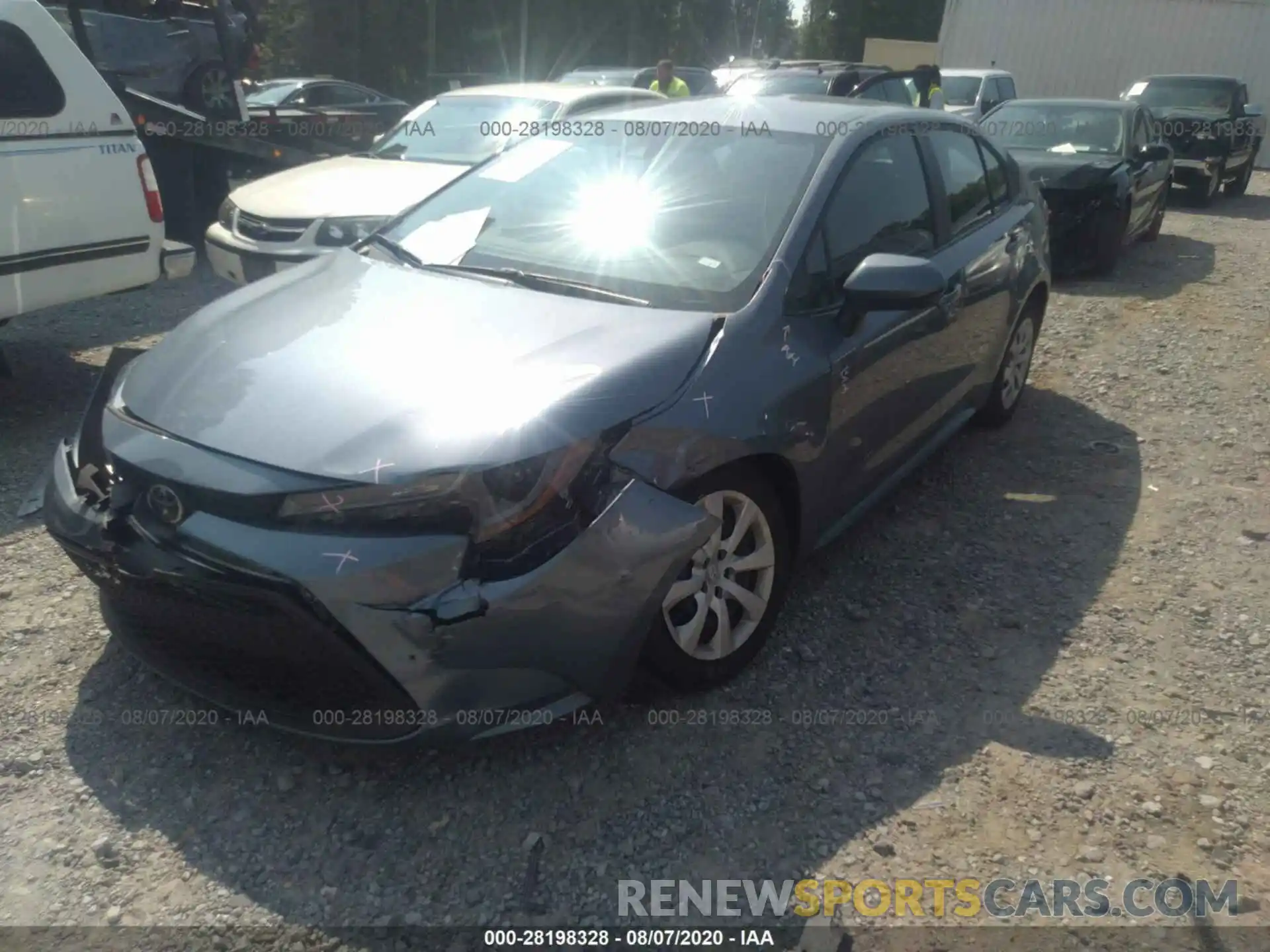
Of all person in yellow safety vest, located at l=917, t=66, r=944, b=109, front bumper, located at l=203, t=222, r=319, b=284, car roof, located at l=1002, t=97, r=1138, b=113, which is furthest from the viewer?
person in yellow safety vest, located at l=917, t=66, r=944, b=109

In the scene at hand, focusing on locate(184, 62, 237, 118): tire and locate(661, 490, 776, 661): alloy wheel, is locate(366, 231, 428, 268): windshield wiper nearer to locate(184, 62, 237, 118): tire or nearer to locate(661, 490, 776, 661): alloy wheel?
locate(661, 490, 776, 661): alloy wheel

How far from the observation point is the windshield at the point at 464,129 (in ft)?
24.8

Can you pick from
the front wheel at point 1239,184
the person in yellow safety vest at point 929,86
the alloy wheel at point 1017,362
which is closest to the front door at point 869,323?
the alloy wheel at point 1017,362

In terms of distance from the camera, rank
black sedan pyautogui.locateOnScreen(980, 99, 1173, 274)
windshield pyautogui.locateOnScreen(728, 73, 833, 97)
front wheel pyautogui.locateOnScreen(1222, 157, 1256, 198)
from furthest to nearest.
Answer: front wheel pyautogui.locateOnScreen(1222, 157, 1256, 198)
windshield pyautogui.locateOnScreen(728, 73, 833, 97)
black sedan pyautogui.locateOnScreen(980, 99, 1173, 274)

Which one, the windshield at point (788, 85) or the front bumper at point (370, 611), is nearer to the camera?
the front bumper at point (370, 611)

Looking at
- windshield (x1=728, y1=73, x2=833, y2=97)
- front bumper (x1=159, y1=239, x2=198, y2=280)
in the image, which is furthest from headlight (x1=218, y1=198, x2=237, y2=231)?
windshield (x1=728, y1=73, x2=833, y2=97)

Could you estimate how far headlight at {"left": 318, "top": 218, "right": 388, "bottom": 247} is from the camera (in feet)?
20.8

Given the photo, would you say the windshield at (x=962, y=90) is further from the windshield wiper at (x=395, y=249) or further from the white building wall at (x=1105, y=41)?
the windshield wiper at (x=395, y=249)

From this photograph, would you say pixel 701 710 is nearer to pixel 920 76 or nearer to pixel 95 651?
pixel 95 651

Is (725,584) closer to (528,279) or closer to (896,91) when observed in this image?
(528,279)

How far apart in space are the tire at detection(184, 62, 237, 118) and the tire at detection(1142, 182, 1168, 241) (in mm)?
8846

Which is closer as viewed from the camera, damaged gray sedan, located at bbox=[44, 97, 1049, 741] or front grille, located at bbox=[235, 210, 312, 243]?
damaged gray sedan, located at bbox=[44, 97, 1049, 741]

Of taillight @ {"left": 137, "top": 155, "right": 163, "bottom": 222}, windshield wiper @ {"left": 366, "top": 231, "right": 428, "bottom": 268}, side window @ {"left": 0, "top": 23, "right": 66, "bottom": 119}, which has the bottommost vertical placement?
taillight @ {"left": 137, "top": 155, "right": 163, "bottom": 222}

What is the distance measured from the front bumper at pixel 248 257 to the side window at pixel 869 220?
367cm
